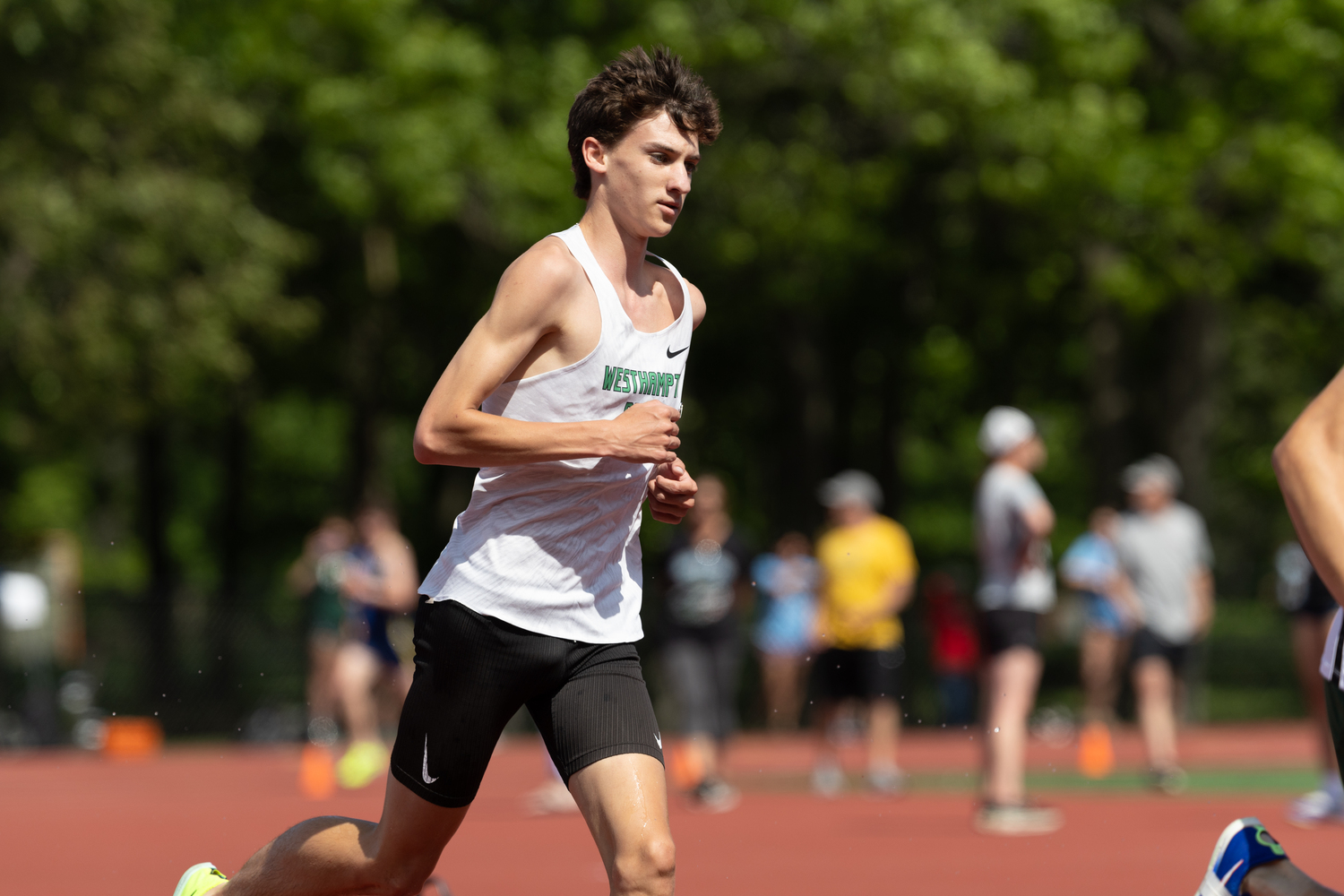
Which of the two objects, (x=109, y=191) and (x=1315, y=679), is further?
(x=109, y=191)

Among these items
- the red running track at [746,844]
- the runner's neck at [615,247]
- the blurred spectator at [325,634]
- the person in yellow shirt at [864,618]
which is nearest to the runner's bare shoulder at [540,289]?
the runner's neck at [615,247]

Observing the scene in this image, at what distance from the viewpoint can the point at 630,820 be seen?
392 cm

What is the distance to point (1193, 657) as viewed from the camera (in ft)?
70.0

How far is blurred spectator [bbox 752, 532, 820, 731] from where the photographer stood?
20953mm

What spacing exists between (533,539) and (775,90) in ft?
56.7

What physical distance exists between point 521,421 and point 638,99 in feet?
2.73

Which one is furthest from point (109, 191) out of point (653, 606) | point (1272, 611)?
point (1272, 611)

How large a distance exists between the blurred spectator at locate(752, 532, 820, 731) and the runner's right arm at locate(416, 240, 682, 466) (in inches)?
665

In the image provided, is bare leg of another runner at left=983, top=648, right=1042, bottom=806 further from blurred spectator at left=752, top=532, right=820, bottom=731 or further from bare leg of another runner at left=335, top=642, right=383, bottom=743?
blurred spectator at left=752, top=532, right=820, bottom=731

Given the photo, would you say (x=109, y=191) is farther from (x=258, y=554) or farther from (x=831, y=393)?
(x=258, y=554)

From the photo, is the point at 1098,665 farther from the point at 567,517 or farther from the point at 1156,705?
the point at 567,517

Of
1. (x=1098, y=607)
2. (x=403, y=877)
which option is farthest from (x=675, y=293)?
(x=1098, y=607)

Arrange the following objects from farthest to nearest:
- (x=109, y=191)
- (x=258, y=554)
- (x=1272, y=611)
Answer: (x=258, y=554), (x=1272, y=611), (x=109, y=191)

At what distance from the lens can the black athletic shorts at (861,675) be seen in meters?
11.9
